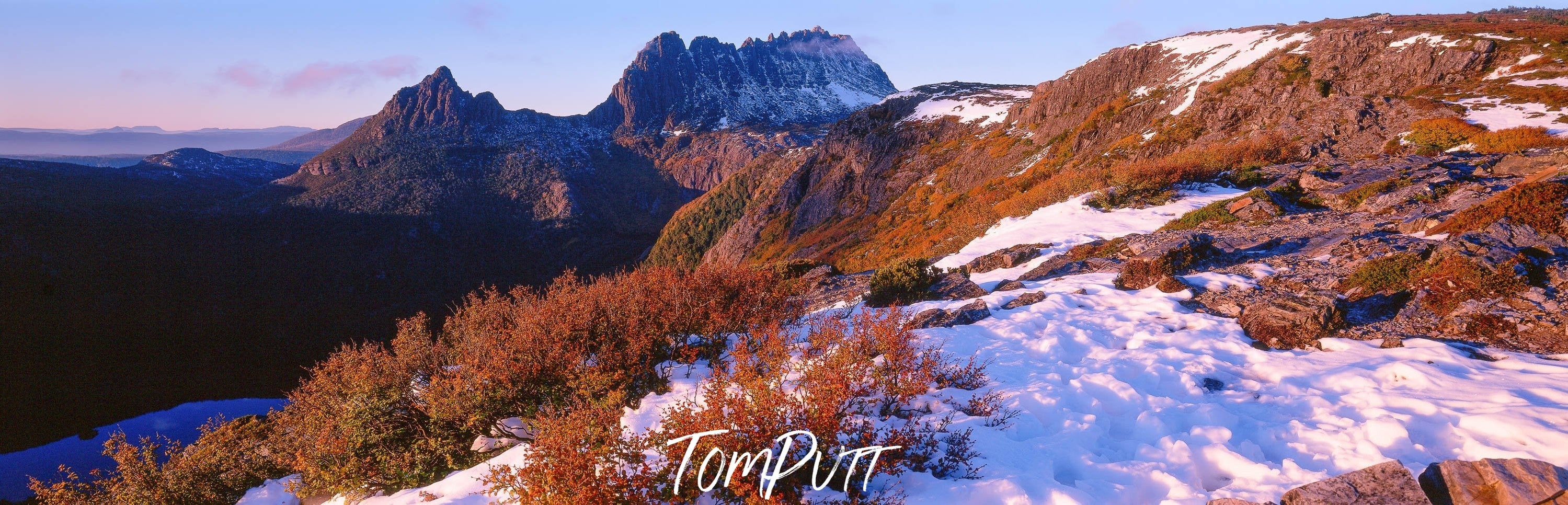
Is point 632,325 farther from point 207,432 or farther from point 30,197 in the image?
point 30,197

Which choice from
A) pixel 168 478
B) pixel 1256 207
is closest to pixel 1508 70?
pixel 1256 207

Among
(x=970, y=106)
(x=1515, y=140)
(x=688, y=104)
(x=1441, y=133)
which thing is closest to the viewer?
(x=1515, y=140)

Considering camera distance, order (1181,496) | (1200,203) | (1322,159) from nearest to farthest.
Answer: (1181,496)
(1200,203)
(1322,159)

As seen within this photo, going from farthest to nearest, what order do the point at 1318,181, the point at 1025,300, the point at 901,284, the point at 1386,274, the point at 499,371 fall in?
the point at 1318,181 < the point at 901,284 < the point at 1025,300 < the point at 1386,274 < the point at 499,371

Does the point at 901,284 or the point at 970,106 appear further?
the point at 970,106

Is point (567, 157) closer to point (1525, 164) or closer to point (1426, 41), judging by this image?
point (1426, 41)

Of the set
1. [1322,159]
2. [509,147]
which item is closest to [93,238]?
[509,147]
